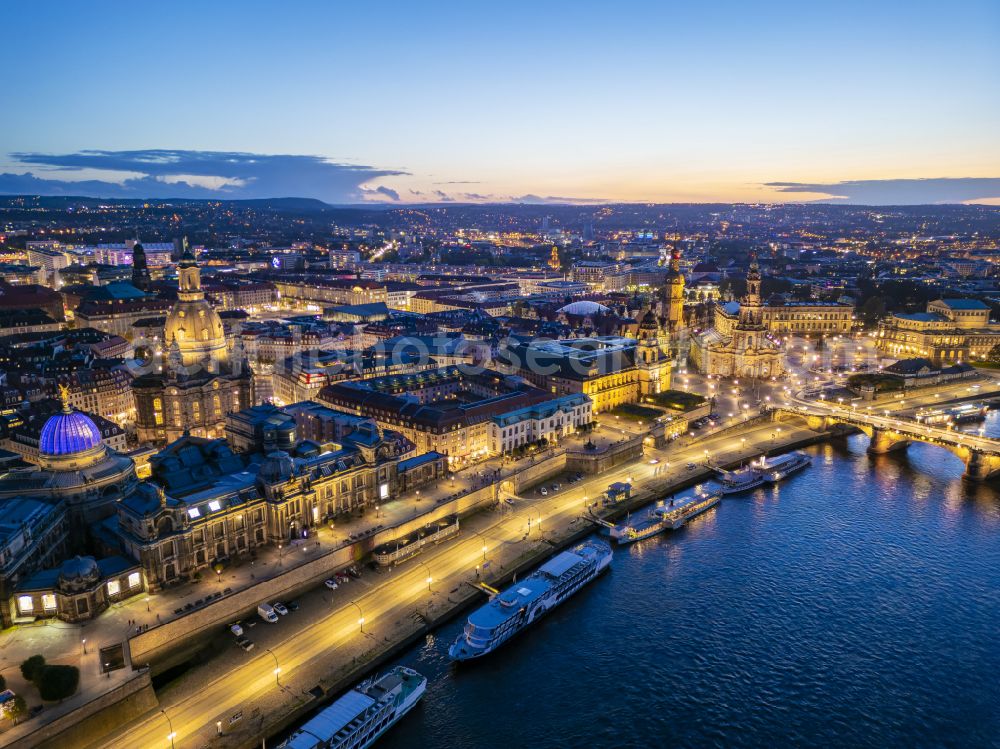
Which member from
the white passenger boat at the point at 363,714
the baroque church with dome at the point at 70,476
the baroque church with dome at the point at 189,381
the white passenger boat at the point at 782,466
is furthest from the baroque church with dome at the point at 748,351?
the baroque church with dome at the point at 70,476

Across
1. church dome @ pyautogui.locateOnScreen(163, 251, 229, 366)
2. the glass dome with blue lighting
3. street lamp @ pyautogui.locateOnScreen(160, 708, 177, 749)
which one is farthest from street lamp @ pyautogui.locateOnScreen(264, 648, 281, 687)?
church dome @ pyautogui.locateOnScreen(163, 251, 229, 366)

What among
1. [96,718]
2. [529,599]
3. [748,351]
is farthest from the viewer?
[748,351]

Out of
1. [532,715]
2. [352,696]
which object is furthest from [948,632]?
[352,696]

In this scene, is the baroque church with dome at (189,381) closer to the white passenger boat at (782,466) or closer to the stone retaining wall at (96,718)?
the stone retaining wall at (96,718)

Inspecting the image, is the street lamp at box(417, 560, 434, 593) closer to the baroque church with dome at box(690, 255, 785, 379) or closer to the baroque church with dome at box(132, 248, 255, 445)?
the baroque church with dome at box(132, 248, 255, 445)

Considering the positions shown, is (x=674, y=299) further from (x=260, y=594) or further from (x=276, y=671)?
(x=276, y=671)

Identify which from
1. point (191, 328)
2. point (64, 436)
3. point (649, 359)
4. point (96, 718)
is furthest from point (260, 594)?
point (649, 359)

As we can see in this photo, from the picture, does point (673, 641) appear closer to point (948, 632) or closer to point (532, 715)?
point (532, 715)
